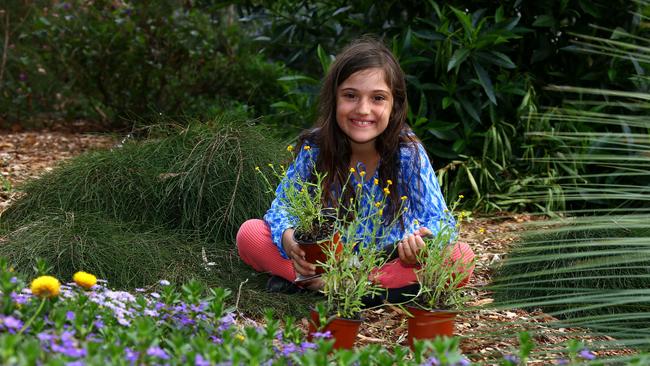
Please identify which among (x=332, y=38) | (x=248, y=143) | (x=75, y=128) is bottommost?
(x=75, y=128)

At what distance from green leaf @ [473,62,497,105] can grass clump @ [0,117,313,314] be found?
1097mm

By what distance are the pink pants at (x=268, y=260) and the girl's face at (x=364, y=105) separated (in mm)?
449

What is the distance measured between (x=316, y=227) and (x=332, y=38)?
8.68ft

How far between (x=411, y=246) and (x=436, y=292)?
16cm

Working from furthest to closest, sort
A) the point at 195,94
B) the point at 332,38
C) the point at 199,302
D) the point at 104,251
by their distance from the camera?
the point at 195,94
the point at 332,38
the point at 104,251
the point at 199,302

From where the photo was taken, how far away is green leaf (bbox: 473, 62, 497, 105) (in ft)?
13.2

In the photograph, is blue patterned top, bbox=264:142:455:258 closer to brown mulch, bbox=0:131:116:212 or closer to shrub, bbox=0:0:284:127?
brown mulch, bbox=0:131:116:212

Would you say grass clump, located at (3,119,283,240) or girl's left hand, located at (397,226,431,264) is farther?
grass clump, located at (3,119,283,240)

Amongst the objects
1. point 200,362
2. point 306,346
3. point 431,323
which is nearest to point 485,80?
point 431,323

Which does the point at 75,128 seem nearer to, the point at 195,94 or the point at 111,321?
the point at 195,94

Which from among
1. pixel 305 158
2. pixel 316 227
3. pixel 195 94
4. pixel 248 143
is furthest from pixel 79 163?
pixel 195 94

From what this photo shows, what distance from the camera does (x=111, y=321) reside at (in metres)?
1.75

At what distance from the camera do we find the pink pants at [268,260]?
107 inches

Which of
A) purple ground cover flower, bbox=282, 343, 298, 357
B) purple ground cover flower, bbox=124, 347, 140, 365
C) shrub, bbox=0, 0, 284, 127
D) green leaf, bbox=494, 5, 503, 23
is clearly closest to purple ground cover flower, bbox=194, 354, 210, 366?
purple ground cover flower, bbox=124, 347, 140, 365
